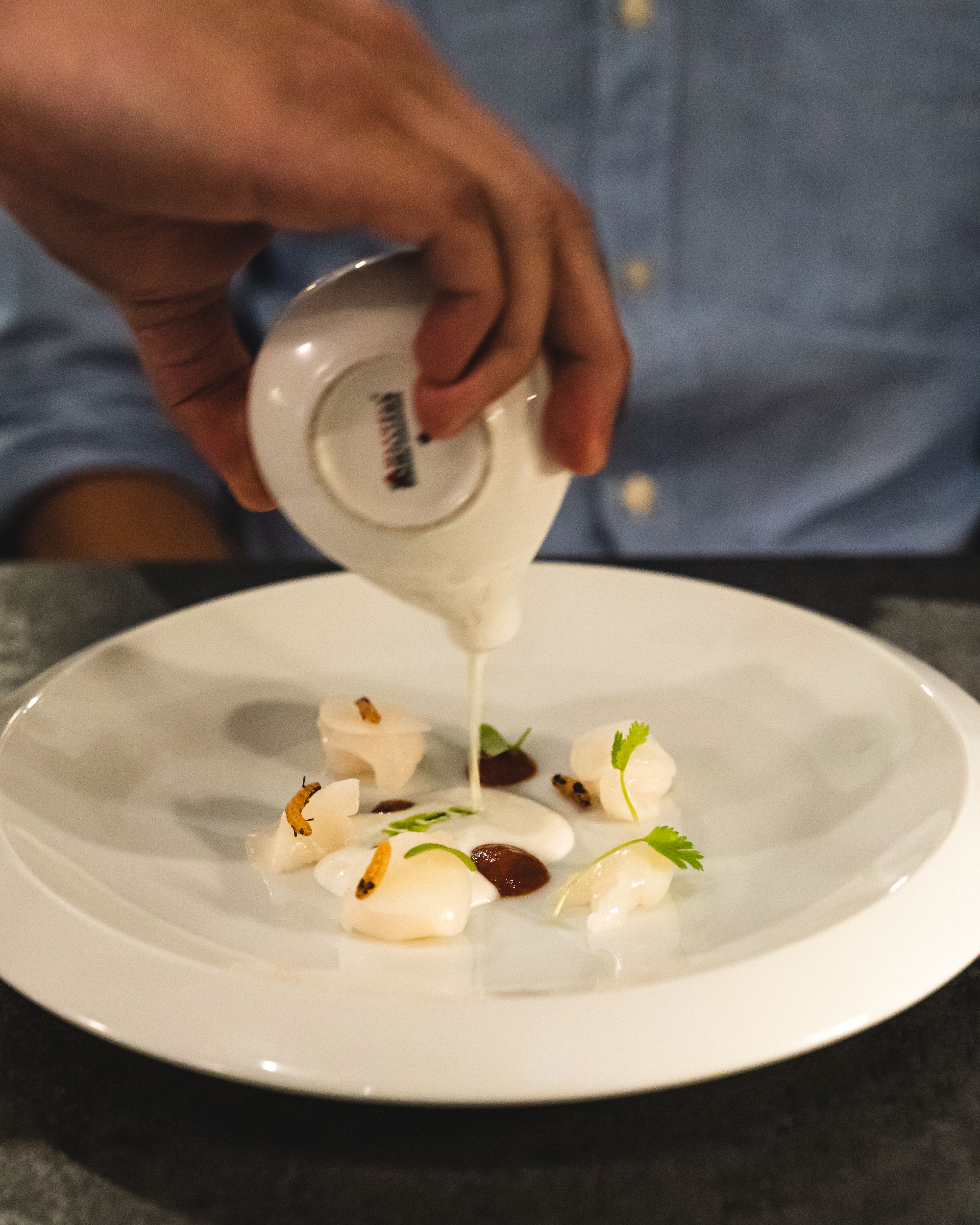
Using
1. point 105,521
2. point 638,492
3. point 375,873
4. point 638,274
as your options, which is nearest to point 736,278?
point 638,274

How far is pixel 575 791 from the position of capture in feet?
3.58

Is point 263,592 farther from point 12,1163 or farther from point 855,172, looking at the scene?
point 855,172

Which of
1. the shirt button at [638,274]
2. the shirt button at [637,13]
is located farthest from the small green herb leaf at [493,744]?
the shirt button at [637,13]

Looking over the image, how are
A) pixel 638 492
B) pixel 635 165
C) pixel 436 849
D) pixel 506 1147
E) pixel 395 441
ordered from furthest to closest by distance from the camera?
pixel 638 492 → pixel 635 165 → pixel 436 849 → pixel 395 441 → pixel 506 1147

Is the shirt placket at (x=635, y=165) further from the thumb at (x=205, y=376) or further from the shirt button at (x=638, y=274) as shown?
the thumb at (x=205, y=376)

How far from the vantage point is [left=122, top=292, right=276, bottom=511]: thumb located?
1094mm

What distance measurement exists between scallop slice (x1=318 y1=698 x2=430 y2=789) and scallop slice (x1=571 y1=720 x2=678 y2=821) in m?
0.17

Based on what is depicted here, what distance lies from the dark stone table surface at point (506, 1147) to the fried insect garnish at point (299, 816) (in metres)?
0.25

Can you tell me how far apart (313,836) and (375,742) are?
15cm

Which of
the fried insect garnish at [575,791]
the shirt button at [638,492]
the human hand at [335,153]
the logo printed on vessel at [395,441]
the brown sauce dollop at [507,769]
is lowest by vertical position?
the shirt button at [638,492]

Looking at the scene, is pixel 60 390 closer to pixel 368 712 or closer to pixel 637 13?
pixel 637 13

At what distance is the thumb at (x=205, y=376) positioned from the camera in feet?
3.59

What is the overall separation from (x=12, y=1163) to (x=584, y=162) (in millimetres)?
1876

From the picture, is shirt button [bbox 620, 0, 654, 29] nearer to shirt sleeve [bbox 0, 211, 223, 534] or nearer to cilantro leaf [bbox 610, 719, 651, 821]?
shirt sleeve [bbox 0, 211, 223, 534]
